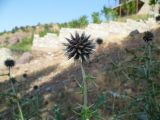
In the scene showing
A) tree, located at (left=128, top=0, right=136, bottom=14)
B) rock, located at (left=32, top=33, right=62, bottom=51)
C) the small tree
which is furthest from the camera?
tree, located at (left=128, top=0, right=136, bottom=14)

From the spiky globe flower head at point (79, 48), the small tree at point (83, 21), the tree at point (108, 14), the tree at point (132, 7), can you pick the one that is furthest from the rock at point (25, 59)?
the tree at point (132, 7)

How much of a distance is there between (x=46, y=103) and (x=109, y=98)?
262cm

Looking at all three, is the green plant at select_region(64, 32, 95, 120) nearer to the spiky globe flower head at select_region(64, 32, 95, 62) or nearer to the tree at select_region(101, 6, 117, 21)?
the spiky globe flower head at select_region(64, 32, 95, 62)

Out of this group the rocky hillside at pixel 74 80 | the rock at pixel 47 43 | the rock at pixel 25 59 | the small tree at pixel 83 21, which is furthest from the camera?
the small tree at pixel 83 21

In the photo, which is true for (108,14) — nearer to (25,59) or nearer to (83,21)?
(83,21)

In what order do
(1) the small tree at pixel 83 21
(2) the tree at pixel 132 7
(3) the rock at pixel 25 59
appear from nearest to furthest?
(3) the rock at pixel 25 59 < (1) the small tree at pixel 83 21 < (2) the tree at pixel 132 7

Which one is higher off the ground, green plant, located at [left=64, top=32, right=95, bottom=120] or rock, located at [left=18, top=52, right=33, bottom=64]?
green plant, located at [left=64, top=32, right=95, bottom=120]

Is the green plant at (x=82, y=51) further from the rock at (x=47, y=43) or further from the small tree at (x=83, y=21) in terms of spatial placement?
the small tree at (x=83, y=21)

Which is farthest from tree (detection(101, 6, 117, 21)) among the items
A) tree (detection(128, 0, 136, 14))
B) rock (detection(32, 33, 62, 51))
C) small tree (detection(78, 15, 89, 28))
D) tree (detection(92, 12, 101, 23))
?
rock (detection(32, 33, 62, 51))

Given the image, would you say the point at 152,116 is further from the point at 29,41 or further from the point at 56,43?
the point at 29,41

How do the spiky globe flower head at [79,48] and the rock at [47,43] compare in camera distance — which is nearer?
the spiky globe flower head at [79,48]

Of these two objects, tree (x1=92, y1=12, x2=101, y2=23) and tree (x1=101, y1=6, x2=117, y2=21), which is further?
tree (x1=101, y1=6, x2=117, y2=21)

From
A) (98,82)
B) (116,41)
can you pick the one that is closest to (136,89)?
(98,82)

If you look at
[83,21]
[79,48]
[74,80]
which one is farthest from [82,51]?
[83,21]
